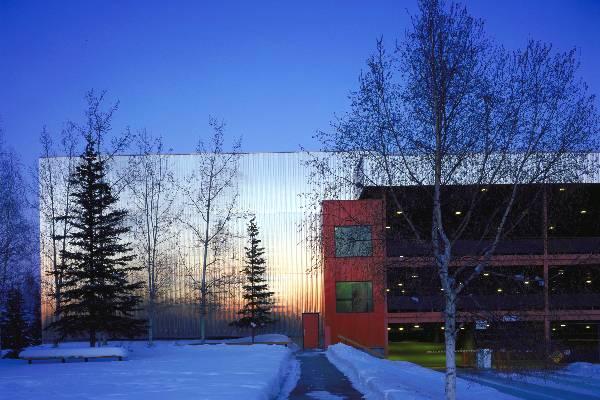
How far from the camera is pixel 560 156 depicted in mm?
12898

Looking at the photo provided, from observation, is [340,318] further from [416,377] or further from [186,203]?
[416,377]

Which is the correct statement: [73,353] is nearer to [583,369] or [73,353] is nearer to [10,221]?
[10,221]

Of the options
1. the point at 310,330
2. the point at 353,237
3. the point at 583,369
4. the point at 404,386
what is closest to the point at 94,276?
the point at 310,330

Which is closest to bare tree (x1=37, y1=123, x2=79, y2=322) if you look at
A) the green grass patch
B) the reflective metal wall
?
the reflective metal wall

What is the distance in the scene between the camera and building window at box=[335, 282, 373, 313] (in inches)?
1555

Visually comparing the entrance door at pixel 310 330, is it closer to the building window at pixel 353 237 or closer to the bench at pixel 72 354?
the bench at pixel 72 354

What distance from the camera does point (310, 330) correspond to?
41875mm

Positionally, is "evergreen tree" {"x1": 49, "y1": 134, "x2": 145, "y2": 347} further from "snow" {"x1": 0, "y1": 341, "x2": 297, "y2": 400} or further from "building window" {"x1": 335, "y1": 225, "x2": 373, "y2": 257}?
"building window" {"x1": 335, "y1": 225, "x2": 373, "y2": 257}

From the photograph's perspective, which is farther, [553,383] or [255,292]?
[255,292]

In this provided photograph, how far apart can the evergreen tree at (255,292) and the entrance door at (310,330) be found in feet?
7.13

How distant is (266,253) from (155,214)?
7.66 m

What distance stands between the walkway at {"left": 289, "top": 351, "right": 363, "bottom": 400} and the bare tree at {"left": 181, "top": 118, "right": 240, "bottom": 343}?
1986 cm

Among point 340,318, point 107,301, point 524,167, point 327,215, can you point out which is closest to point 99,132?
point 107,301

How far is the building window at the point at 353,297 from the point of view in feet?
130
